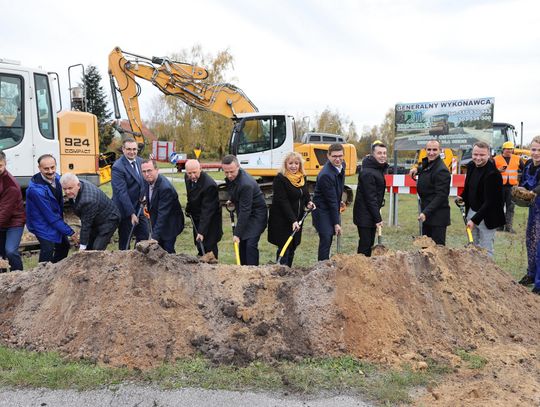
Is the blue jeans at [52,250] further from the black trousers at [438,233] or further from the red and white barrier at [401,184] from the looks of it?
the red and white barrier at [401,184]

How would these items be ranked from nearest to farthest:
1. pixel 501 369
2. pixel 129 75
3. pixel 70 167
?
pixel 501 369 < pixel 70 167 < pixel 129 75

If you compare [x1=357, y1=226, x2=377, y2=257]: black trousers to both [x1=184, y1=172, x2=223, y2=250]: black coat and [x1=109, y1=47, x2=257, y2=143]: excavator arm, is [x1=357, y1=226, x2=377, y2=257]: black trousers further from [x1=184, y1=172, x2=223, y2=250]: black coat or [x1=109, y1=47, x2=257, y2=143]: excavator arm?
[x1=109, y1=47, x2=257, y2=143]: excavator arm

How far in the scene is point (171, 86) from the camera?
13023mm

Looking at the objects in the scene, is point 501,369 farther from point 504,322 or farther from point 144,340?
point 144,340

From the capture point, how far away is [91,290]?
442 centimetres

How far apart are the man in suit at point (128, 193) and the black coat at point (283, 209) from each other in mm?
1817

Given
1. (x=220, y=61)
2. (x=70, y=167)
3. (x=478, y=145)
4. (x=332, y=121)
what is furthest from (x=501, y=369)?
Answer: (x=332, y=121)

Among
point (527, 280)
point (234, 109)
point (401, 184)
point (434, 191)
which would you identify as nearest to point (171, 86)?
point (234, 109)

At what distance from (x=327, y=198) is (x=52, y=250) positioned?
11.1 ft

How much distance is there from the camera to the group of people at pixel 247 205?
5617mm

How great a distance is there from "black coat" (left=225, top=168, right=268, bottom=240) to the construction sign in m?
7.28

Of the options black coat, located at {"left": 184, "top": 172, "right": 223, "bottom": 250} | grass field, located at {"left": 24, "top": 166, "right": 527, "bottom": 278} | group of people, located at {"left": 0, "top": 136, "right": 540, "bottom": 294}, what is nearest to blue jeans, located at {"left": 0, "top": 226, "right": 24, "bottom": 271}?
group of people, located at {"left": 0, "top": 136, "right": 540, "bottom": 294}

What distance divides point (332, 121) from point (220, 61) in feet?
62.0

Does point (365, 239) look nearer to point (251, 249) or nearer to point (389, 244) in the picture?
point (251, 249)
